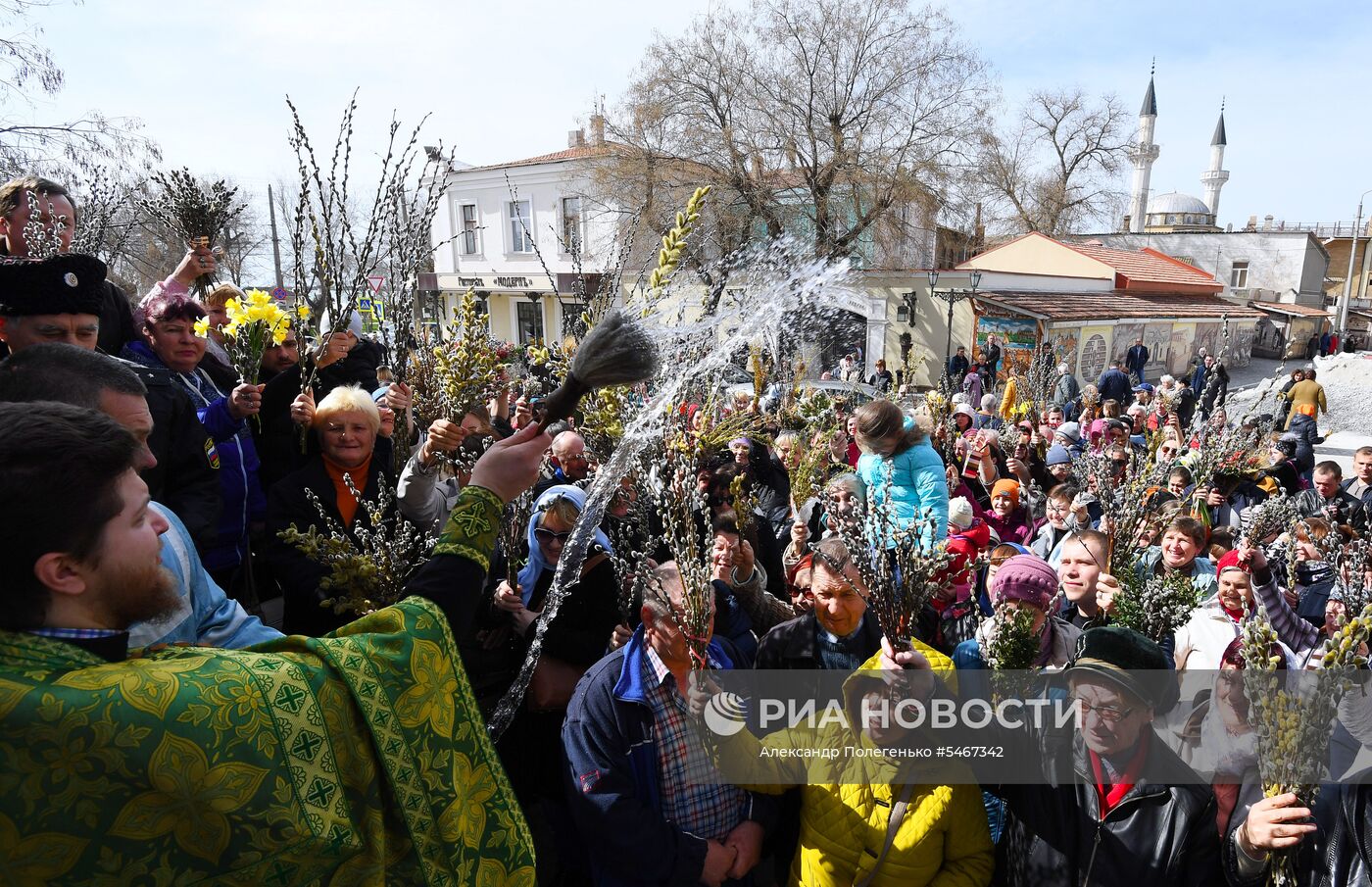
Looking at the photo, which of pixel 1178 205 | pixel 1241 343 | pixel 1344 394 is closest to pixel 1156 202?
pixel 1178 205

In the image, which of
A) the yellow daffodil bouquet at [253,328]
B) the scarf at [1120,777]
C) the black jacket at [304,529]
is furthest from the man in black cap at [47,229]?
the scarf at [1120,777]

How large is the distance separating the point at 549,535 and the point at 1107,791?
2.19m

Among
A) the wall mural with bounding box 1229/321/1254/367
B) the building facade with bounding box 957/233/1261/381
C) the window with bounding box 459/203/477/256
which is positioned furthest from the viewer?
the wall mural with bounding box 1229/321/1254/367

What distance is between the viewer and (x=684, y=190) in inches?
848

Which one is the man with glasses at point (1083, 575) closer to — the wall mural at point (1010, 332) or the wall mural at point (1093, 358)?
the wall mural at point (1010, 332)

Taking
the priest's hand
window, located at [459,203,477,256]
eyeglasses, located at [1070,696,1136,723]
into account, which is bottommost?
eyeglasses, located at [1070,696,1136,723]

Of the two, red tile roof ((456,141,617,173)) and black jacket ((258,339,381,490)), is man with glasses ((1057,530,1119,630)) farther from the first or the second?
red tile roof ((456,141,617,173))

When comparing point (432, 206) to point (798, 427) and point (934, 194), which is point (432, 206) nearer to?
point (798, 427)

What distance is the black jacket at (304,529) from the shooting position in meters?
2.84

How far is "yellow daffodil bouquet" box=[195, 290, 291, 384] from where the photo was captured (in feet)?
11.6

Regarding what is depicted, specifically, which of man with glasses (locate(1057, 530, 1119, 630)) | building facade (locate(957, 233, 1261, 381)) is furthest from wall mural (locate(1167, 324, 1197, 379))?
man with glasses (locate(1057, 530, 1119, 630))

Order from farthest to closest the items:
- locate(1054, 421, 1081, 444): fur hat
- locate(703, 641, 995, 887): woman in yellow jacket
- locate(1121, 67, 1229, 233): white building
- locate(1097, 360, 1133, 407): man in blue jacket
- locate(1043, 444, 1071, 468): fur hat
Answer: locate(1121, 67, 1229, 233): white building
locate(1097, 360, 1133, 407): man in blue jacket
locate(1054, 421, 1081, 444): fur hat
locate(1043, 444, 1071, 468): fur hat
locate(703, 641, 995, 887): woman in yellow jacket

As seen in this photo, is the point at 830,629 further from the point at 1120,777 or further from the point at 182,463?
the point at 182,463

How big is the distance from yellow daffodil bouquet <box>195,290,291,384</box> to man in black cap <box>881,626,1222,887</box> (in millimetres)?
3017
